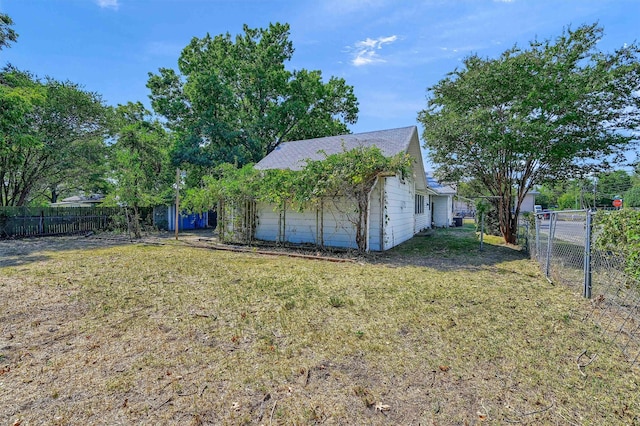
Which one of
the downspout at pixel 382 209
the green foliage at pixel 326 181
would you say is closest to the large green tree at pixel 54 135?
the green foliage at pixel 326 181

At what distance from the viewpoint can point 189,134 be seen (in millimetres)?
18766

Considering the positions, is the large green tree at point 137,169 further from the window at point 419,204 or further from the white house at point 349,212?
the window at point 419,204

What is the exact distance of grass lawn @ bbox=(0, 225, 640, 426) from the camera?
7.43 feet

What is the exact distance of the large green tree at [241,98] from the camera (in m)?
19.0

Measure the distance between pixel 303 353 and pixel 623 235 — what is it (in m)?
4.29

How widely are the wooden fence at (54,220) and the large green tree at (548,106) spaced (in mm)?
15994

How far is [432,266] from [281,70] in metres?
20.1

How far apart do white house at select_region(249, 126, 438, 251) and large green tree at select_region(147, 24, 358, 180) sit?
23.9 feet

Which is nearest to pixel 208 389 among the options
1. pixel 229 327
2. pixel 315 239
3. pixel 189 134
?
pixel 229 327

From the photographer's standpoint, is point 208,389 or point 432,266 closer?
point 208,389

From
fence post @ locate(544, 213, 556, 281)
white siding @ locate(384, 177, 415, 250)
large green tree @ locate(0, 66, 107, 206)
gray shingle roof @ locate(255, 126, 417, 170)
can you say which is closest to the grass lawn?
fence post @ locate(544, 213, 556, 281)

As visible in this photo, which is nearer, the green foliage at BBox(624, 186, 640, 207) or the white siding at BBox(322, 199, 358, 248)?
the white siding at BBox(322, 199, 358, 248)

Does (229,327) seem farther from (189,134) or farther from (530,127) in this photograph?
(189,134)

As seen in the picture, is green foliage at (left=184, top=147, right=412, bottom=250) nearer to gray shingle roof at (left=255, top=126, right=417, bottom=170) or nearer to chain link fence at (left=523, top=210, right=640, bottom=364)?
gray shingle roof at (left=255, top=126, right=417, bottom=170)
